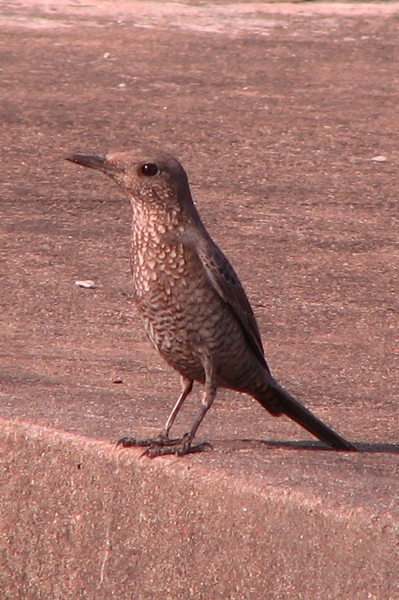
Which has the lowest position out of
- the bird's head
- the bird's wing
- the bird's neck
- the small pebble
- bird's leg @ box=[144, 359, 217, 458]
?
the small pebble

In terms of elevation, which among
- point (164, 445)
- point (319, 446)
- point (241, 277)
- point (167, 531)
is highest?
point (164, 445)

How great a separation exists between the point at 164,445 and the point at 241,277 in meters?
3.15

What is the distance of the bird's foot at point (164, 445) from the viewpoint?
12.7ft

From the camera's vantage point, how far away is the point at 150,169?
13.9 feet

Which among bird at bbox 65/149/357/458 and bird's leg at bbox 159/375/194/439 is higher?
bird at bbox 65/149/357/458

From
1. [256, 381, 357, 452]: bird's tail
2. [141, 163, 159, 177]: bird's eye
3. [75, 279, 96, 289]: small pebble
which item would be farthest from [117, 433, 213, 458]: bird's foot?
[75, 279, 96, 289]: small pebble

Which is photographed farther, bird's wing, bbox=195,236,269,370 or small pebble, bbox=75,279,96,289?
small pebble, bbox=75,279,96,289

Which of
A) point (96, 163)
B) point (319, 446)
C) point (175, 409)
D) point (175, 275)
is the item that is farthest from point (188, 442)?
point (96, 163)

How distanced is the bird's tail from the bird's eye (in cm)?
103

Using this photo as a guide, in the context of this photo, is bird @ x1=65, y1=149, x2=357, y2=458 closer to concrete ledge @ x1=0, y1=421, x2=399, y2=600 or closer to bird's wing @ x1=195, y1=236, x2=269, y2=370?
bird's wing @ x1=195, y1=236, x2=269, y2=370

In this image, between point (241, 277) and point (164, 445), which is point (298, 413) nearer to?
point (164, 445)

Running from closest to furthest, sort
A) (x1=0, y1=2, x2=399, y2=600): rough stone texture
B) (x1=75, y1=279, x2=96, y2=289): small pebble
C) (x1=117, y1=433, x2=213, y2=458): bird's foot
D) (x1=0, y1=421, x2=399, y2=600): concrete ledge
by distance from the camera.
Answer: (x1=0, y1=421, x2=399, y2=600): concrete ledge, (x1=0, y1=2, x2=399, y2=600): rough stone texture, (x1=117, y1=433, x2=213, y2=458): bird's foot, (x1=75, y1=279, x2=96, y2=289): small pebble

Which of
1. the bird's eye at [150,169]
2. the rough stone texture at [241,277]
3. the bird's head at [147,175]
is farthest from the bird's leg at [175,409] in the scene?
the bird's eye at [150,169]

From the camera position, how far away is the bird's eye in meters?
4.24
